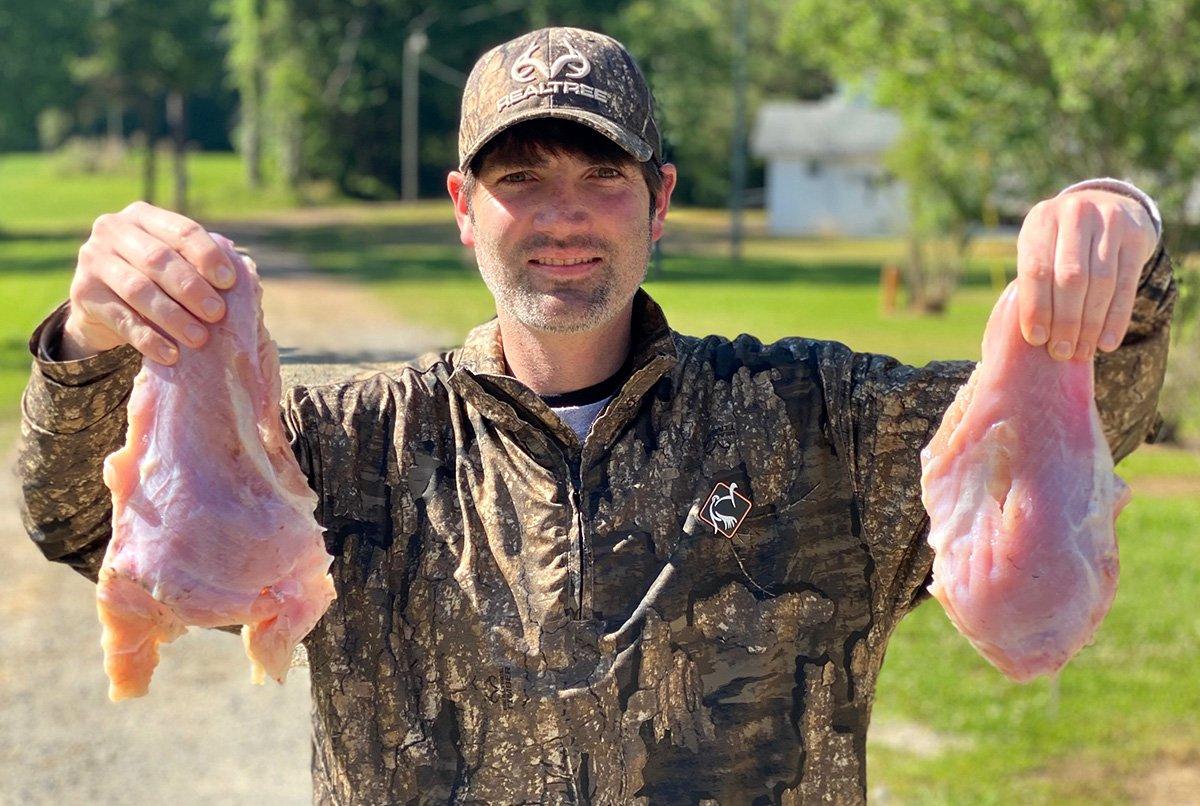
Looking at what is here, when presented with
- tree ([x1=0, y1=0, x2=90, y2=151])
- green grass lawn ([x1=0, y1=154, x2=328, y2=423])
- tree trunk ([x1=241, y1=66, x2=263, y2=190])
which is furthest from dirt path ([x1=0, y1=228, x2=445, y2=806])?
tree trunk ([x1=241, y1=66, x2=263, y2=190])

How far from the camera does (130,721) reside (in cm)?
798

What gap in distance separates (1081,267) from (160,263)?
148 centimetres

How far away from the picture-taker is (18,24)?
37.3 m

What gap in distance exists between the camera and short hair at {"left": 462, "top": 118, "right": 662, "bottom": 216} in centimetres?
309

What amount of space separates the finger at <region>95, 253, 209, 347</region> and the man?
0.93 ft

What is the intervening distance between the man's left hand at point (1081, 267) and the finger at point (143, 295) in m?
1.39

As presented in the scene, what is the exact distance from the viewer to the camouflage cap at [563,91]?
306cm

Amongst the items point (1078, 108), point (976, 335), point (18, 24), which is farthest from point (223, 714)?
point (18, 24)

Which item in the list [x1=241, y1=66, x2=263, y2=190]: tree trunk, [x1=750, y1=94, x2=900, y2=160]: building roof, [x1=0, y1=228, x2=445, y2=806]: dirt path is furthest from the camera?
[x1=750, y1=94, x2=900, y2=160]: building roof

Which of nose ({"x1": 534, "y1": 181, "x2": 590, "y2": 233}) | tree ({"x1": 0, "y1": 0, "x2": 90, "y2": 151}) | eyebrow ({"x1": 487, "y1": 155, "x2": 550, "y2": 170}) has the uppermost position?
eyebrow ({"x1": 487, "y1": 155, "x2": 550, "y2": 170})

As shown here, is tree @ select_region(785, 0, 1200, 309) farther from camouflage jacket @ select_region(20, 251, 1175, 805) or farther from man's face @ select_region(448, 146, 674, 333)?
man's face @ select_region(448, 146, 674, 333)

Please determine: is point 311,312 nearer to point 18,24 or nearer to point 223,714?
point 223,714

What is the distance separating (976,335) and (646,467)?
2067 cm

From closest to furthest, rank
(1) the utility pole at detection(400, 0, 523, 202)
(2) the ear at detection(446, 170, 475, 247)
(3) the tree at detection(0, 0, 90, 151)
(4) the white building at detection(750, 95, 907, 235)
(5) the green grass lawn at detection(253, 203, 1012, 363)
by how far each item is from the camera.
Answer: (2) the ear at detection(446, 170, 475, 247), (5) the green grass lawn at detection(253, 203, 1012, 363), (3) the tree at detection(0, 0, 90, 151), (1) the utility pole at detection(400, 0, 523, 202), (4) the white building at detection(750, 95, 907, 235)
